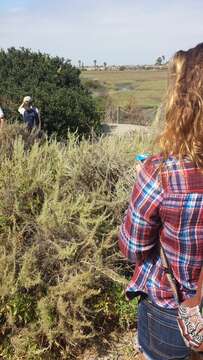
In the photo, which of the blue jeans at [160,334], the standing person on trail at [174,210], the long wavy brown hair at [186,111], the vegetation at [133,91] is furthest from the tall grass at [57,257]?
the vegetation at [133,91]

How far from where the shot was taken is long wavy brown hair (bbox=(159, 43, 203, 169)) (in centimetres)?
167

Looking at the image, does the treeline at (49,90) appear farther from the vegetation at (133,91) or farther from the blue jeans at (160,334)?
the blue jeans at (160,334)

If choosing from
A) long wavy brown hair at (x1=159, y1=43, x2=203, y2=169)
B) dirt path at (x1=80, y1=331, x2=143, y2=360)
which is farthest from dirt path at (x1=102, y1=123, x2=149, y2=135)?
long wavy brown hair at (x1=159, y1=43, x2=203, y2=169)

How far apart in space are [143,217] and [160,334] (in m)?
0.50

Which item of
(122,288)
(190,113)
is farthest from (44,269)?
(190,113)

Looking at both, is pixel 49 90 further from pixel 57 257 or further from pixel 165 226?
pixel 165 226

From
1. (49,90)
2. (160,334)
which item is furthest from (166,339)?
(49,90)

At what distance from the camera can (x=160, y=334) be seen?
198 centimetres

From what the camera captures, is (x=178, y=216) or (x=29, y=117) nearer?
(x=178, y=216)

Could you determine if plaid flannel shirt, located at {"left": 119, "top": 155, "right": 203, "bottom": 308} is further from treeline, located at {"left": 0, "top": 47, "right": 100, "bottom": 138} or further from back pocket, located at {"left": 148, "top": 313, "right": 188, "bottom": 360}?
treeline, located at {"left": 0, "top": 47, "right": 100, "bottom": 138}

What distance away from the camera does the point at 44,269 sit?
3.42 metres

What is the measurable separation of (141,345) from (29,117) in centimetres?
925

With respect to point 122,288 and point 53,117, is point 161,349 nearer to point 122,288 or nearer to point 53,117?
point 122,288

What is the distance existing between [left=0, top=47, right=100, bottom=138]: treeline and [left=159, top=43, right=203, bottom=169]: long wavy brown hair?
41.4 ft
